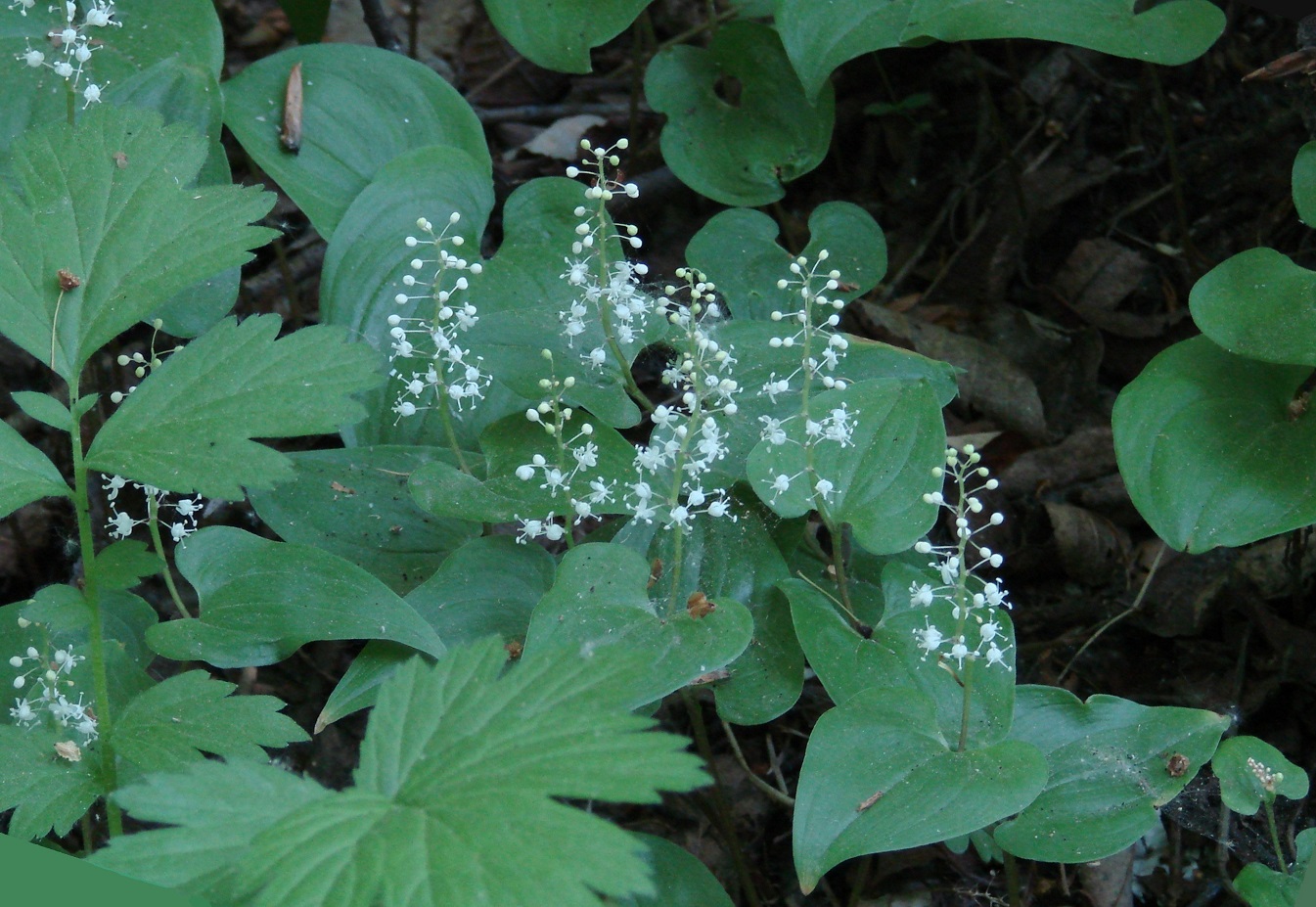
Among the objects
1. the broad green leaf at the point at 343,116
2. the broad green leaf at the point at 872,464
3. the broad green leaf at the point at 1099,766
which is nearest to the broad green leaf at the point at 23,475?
the broad green leaf at the point at 872,464

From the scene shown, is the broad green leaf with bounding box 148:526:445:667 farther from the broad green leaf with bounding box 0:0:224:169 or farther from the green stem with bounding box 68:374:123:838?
the broad green leaf with bounding box 0:0:224:169

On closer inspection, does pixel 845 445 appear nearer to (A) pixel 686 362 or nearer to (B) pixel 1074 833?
(A) pixel 686 362

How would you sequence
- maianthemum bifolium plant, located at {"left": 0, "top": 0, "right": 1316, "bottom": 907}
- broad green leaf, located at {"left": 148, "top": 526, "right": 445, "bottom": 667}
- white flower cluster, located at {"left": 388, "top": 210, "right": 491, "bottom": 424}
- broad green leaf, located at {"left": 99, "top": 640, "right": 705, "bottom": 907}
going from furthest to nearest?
1. white flower cluster, located at {"left": 388, "top": 210, "right": 491, "bottom": 424}
2. broad green leaf, located at {"left": 148, "top": 526, "right": 445, "bottom": 667}
3. maianthemum bifolium plant, located at {"left": 0, "top": 0, "right": 1316, "bottom": 907}
4. broad green leaf, located at {"left": 99, "top": 640, "right": 705, "bottom": 907}

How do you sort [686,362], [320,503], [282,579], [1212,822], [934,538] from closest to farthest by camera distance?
[686,362]
[282,579]
[1212,822]
[320,503]
[934,538]

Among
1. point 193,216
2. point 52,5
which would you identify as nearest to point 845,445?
point 193,216

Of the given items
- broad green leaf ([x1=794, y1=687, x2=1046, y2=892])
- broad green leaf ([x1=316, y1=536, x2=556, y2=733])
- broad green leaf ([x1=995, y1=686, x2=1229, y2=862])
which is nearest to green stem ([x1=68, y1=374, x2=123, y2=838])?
broad green leaf ([x1=316, y1=536, x2=556, y2=733])

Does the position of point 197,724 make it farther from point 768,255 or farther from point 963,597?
point 768,255

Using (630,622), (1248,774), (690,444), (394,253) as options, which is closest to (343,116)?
(394,253)
